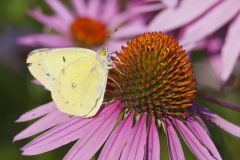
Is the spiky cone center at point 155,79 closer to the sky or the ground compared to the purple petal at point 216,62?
closer to the ground

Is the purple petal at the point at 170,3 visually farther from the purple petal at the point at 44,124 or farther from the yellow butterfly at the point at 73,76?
the purple petal at the point at 44,124

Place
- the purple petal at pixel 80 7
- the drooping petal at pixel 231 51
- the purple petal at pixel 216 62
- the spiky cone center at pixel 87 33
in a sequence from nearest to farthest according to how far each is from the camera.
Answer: the drooping petal at pixel 231 51 → the purple petal at pixel 216 62 → the spiky cone center at pixel 87 33 → the purple petal at pixel 80 7

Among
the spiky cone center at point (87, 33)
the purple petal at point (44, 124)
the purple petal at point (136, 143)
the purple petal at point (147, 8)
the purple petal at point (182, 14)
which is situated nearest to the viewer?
the purple petal at point (136, 143)

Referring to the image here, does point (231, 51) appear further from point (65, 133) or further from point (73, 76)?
point (65, 133)

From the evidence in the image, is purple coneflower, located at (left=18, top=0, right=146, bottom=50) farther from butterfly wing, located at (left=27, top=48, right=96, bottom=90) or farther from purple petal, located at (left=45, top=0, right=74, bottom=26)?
butterfly wing, located at (left=27, top=48, right=96, bottom=90)

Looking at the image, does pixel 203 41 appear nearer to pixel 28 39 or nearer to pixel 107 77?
pixel 28 39

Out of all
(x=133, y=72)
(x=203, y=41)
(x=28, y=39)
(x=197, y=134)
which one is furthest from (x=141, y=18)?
(x=197, y=134)

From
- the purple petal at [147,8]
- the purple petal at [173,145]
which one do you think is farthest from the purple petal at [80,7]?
the purple petal at [173,145]
